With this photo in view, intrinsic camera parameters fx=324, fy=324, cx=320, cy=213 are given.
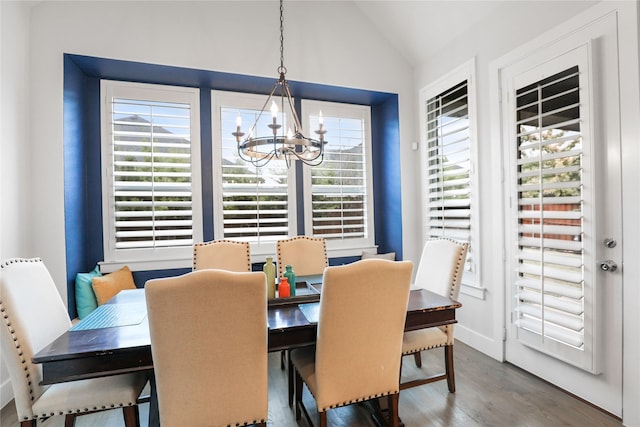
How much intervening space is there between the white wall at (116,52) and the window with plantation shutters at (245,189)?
1.56 ft

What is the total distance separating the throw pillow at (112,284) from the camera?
262 cm

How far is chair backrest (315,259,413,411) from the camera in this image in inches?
57.4

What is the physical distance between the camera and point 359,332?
1.54m

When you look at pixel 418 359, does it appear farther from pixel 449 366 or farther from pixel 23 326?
pixel 23 326

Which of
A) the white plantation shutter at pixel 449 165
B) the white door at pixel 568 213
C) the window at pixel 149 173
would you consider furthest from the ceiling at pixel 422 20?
the window at pixel 149 173

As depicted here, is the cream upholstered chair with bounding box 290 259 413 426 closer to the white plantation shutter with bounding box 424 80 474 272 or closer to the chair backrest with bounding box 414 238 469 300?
the chair backrest with bounding box 414 238 469 300

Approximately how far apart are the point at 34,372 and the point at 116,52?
2.48 m

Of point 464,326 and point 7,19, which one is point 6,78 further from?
point 464,326

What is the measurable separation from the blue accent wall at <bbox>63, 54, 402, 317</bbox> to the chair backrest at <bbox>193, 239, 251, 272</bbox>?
2.18 feet

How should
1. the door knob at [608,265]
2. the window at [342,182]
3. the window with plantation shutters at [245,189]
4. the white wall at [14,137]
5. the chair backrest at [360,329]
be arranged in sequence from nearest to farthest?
the chair backrest at [360,329] → the door knob at [608,265] → the white wall at [14,137] → the window with plantation shutters at [245,189] → the window at [342,182]

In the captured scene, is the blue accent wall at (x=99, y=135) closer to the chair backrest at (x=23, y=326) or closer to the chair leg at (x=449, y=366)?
the chair backrest at (x=23, y=326)

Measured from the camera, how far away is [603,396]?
6.50 feet

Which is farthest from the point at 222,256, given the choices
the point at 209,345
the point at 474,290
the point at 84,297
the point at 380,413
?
the point at 474,290

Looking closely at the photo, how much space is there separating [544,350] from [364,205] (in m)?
2.26
